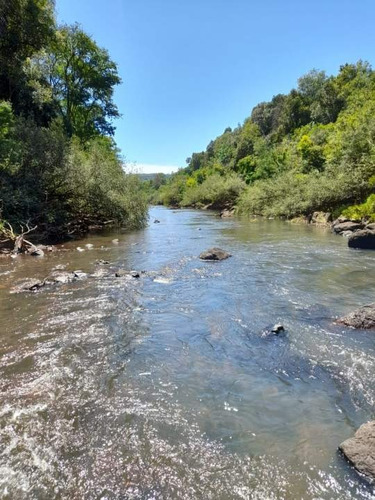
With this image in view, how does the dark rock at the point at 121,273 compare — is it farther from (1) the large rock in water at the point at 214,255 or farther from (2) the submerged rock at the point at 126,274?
(1) the large rock in water at the point at 214,255

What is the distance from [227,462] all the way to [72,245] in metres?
17.8

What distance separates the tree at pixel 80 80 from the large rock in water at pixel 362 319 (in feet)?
Result: 105

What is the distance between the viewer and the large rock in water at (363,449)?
11.8 feet

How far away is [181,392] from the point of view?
5.16 meters

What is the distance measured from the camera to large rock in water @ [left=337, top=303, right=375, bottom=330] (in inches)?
287

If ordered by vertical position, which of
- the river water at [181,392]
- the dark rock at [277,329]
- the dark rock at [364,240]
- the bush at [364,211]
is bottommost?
the river water at [181,392]

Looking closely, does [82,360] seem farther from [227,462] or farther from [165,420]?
[227,462]

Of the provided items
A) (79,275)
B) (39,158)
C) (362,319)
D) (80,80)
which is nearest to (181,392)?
(362,319)

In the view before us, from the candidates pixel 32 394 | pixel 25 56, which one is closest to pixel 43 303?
pixel 32 394

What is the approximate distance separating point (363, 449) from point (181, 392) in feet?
7.94

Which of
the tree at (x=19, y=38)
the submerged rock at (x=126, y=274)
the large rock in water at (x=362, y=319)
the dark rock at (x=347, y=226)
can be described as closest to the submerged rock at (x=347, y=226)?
the dark rock at (x=347, y=226)

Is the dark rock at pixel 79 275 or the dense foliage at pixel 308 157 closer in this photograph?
the dark rock at pixel 79 275

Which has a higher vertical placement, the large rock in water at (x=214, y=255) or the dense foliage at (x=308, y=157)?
the dense foliage at (x=308, y=157)

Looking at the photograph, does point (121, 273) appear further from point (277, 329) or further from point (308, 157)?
point (308, 157)
